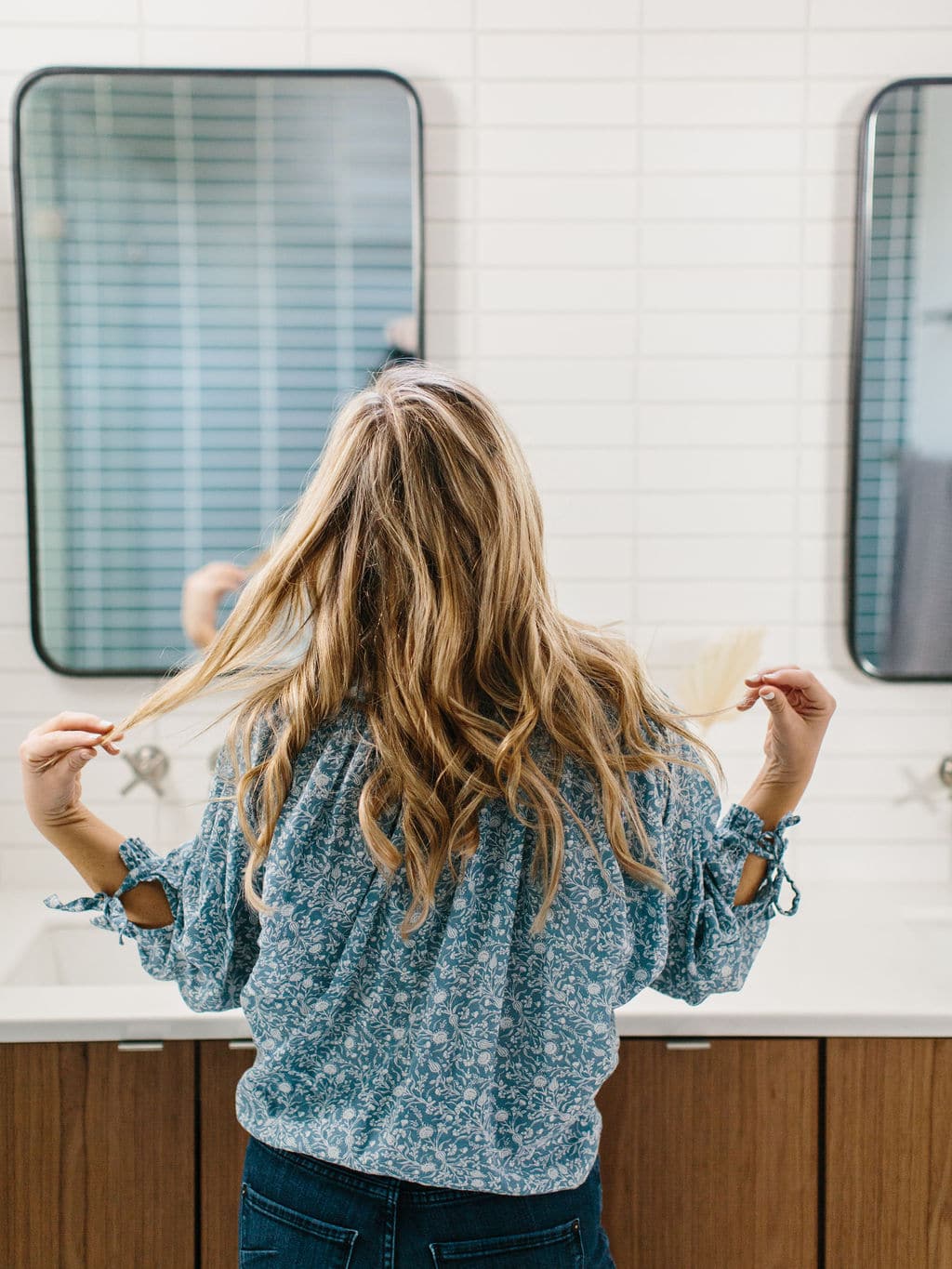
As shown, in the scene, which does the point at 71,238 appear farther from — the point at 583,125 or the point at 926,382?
the point at 926,382

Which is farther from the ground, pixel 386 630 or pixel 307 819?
pixel 386 630

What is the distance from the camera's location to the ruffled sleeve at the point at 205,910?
866mm

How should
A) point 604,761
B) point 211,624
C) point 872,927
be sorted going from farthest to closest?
point 211,624
point 872,927
point 604,761

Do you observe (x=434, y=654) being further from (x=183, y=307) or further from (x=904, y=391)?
(x=904, y=391)

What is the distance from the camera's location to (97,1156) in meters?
1.21

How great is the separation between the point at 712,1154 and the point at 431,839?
713 millimetres

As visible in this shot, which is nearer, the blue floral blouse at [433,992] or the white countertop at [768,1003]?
the blue floral blouse at [433,992]

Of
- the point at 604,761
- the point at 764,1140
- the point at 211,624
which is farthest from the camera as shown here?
the point at 211,624

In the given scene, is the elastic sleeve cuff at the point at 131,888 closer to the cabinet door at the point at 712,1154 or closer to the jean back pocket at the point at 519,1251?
the jean back pocket at the point at 519,1251

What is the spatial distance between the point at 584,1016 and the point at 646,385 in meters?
1.03

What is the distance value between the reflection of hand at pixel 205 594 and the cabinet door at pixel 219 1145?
2.04 ft

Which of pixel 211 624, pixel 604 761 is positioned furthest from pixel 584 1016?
pixel 211 624

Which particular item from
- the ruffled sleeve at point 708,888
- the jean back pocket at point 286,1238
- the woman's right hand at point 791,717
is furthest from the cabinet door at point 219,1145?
the woman's right hand at point 791,717

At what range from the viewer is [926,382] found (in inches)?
61.2
